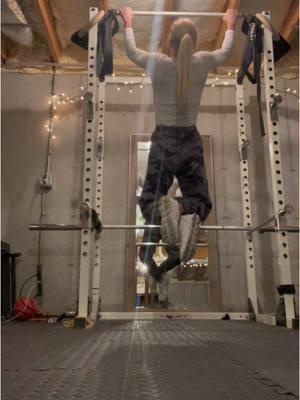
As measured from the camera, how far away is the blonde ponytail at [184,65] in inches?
83.7

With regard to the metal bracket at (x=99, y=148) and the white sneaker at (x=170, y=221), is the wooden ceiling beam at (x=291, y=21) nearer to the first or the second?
the metal bracket at (x=99, y=148)

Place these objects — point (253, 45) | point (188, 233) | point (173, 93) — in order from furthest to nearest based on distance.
Result: point (253, 45) → point (173, 93) → point (188, 233)

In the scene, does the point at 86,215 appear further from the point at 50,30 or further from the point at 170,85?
the point at 50,30

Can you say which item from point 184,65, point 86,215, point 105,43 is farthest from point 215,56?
point 86,215

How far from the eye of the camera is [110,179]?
363cm

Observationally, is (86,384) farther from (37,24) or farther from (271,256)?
(37,24)

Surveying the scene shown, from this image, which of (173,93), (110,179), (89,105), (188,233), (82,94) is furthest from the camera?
(82,94)

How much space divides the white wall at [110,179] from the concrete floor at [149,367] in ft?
5.41

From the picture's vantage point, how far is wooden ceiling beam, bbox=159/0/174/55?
10.8ft

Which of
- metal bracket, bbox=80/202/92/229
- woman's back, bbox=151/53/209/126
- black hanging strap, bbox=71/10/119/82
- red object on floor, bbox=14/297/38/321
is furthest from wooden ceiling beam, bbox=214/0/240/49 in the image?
red object on floor, bbox=14/297/38/321

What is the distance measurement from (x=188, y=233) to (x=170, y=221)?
10 cm

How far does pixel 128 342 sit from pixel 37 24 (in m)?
3.06

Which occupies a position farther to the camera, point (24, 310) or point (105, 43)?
point (24, 310)

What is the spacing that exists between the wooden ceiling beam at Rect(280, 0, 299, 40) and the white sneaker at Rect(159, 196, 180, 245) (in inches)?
93.7
